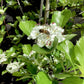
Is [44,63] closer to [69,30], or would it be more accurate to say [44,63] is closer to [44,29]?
[44,29]

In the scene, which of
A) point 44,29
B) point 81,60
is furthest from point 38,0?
point 81,60

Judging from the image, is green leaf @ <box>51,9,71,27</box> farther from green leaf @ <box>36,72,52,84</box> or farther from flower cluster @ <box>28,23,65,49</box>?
green leaf @ <box>36,72,52,84</box>

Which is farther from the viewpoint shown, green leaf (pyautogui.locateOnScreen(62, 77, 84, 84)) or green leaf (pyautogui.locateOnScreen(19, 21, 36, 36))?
green leaf (pyautogui.locateOnScreen(19, 21, 36, 36))

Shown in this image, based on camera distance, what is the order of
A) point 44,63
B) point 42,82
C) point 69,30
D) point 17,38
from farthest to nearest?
1. point 17,38
2. point 69,30
3. point 44,63
4. point 42,82

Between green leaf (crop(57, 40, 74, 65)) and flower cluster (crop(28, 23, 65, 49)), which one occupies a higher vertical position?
flower cluster (crop(28, 23, 65, 49))

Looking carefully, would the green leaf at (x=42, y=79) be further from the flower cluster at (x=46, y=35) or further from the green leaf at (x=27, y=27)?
the green leaf at (x=27, y=27)

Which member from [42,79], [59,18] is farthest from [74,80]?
[59,18]

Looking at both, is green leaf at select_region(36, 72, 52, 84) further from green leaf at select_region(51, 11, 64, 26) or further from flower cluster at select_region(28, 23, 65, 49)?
green leaf at select_region(51, 11, 64, 26)

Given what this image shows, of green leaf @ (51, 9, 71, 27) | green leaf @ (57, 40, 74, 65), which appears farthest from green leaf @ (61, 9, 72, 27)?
green leaf @ (57, 40, 74, 65)

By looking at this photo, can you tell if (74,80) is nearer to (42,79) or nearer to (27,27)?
(42,79)

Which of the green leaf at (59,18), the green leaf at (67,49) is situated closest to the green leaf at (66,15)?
the green leaf at (59,18)

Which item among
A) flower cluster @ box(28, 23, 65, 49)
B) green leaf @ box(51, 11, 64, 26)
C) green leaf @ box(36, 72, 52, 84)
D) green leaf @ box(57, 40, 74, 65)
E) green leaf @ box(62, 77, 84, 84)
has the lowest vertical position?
green leaf @ box(62, 77, 84, 84)
